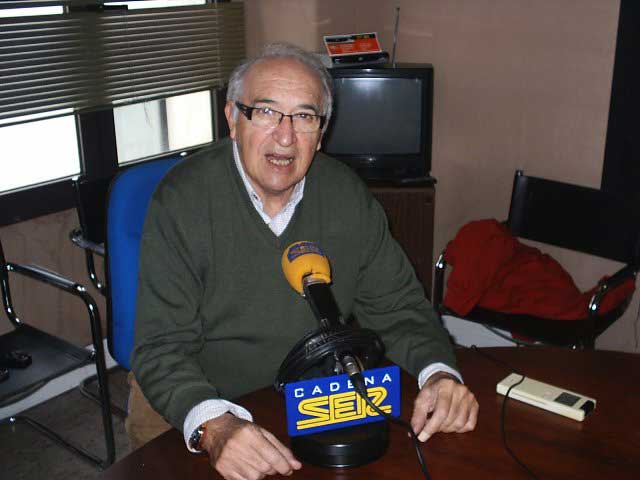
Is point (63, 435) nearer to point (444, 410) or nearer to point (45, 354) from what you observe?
point (45, 354)

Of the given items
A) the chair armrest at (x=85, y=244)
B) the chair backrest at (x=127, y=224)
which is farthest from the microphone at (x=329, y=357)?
the chair armrest at (x=85, y=244)

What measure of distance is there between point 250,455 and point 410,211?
2401 mm

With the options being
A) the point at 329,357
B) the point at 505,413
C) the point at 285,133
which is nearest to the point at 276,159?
the point at 285,133

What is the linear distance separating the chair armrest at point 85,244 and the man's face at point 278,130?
4.07 feet

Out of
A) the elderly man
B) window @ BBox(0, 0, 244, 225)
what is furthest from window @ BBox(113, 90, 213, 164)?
the elderly man

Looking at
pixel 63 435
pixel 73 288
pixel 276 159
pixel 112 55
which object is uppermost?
pixel 112 55

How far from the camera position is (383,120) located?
3.51m

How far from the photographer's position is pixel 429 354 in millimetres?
1551

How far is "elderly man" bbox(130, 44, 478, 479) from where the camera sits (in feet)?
4.99

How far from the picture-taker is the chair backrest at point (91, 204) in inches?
108

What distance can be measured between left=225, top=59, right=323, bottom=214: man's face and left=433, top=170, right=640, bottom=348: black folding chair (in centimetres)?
148

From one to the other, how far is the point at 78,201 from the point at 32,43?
0.63 metres

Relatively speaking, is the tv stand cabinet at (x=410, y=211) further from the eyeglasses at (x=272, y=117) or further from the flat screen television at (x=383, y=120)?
the eyeglasses at (x=272, y=117)

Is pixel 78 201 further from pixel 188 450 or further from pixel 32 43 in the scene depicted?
pixel 188 450
